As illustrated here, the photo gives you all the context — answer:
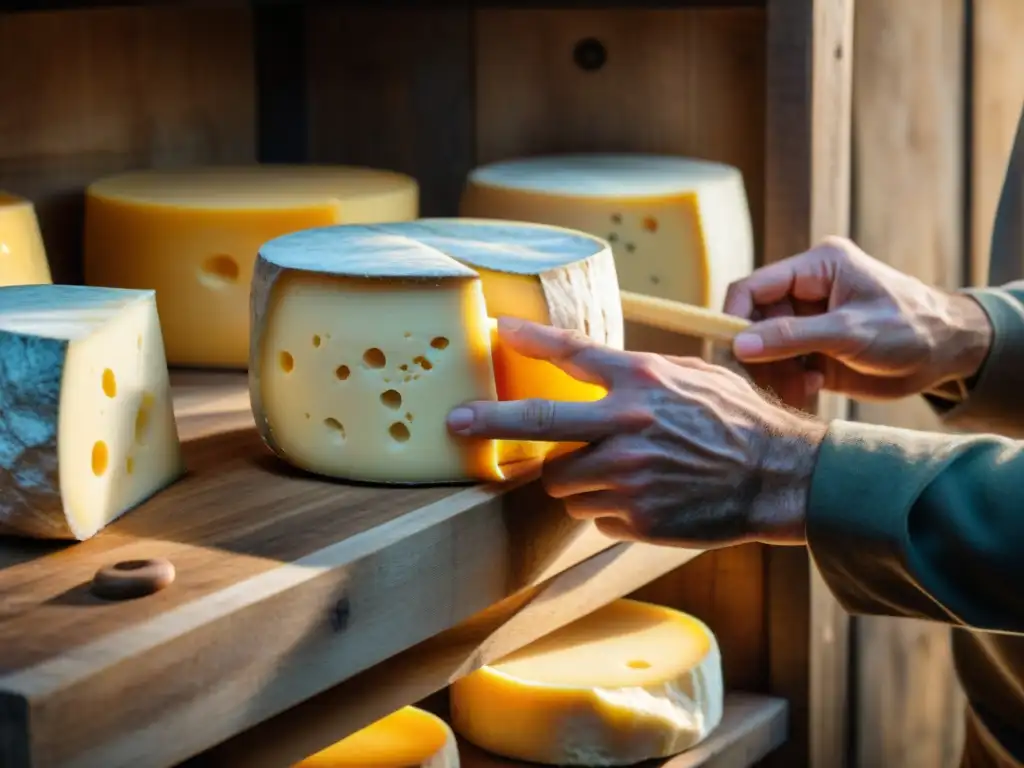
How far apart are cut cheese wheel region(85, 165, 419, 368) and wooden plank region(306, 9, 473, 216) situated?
320 millimetres

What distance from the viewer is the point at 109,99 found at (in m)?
1.63

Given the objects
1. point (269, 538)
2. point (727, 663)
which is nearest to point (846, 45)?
point (727, 663)

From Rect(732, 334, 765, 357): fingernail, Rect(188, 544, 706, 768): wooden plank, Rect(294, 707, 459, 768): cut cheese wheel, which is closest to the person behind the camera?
Rect(188, 544, 706, 768): wooden plank

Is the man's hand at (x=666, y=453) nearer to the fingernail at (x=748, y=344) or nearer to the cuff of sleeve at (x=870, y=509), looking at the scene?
the cuff of sleeve at (x=870, y=509)

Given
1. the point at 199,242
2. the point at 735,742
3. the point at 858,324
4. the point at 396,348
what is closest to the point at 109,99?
the point at 199,242

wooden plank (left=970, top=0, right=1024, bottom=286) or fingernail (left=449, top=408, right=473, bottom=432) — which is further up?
wooden plank (left=970, top=0, right=1024, bottom=286)

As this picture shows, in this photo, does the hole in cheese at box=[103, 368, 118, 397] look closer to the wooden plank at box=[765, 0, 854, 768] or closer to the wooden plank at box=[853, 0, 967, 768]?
the wooden plank at box=[765, 0, 854, 768]

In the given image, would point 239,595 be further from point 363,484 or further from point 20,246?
point 20,246

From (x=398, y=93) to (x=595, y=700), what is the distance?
2.63 feet

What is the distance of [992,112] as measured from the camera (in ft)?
5.86

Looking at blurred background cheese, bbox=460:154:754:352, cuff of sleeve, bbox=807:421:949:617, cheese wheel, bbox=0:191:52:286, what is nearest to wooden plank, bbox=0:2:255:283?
cheese wheel, bbox=0:191:52:286

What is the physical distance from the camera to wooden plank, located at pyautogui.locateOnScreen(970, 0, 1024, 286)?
178 centimetres

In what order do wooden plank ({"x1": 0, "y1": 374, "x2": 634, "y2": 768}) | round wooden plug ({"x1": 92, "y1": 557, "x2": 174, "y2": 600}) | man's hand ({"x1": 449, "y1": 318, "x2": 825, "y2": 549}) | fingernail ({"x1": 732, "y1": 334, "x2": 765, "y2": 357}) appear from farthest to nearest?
1. fingernail ({"x1": 732, "y1": 334, "x2": 765, "y2": 357})
2. man's hand ({"x1": 449, "y1": 318, "x2": 825, "y2": 549})
3. round wooden plug ({"x1": 92, "y1": 557, "x2": 174, "y2": 600})
4. wooden plank ({"x1": 0, "y1": 374, "x2": 634, "y2": 768})

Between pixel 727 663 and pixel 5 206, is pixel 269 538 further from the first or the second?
pixel 727 663
